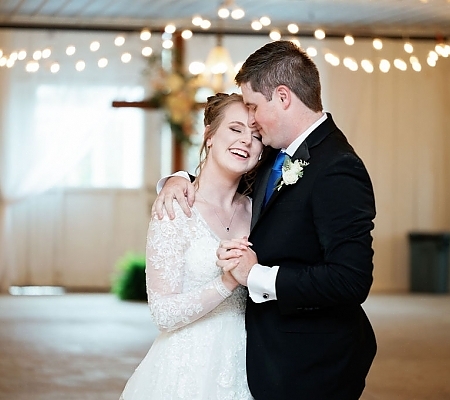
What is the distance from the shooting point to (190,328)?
2596 mm

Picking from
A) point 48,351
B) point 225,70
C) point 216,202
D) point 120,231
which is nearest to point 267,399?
point 216,202

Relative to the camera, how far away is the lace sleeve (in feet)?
8.00

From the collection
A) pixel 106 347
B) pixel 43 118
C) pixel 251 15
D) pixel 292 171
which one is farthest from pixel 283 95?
pixel 43 118

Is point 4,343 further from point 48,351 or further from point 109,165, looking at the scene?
point 109,165

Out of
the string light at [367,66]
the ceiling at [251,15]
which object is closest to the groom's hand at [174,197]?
the ceiling at [251,15]

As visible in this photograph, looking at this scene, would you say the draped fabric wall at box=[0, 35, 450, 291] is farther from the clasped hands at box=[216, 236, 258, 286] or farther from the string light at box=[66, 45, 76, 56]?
the clasped hands at box=[216, 236, 258, 286]

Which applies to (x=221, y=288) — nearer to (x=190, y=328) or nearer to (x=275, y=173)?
(x=190, y=328)

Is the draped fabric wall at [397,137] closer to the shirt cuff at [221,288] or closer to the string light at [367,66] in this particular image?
the string light at [367,66]

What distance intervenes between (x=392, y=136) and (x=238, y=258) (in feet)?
32.1

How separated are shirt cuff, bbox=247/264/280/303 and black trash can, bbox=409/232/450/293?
9.68 meters

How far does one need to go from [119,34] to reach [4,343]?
16.7 feet

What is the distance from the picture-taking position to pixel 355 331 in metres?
2.28

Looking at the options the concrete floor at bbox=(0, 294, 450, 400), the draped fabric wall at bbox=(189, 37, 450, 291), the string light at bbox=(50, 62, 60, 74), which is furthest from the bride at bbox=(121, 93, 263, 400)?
the draped fabric wall at bbox=(189, 37, 450, 291)

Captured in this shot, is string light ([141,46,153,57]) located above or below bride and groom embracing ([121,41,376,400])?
above
